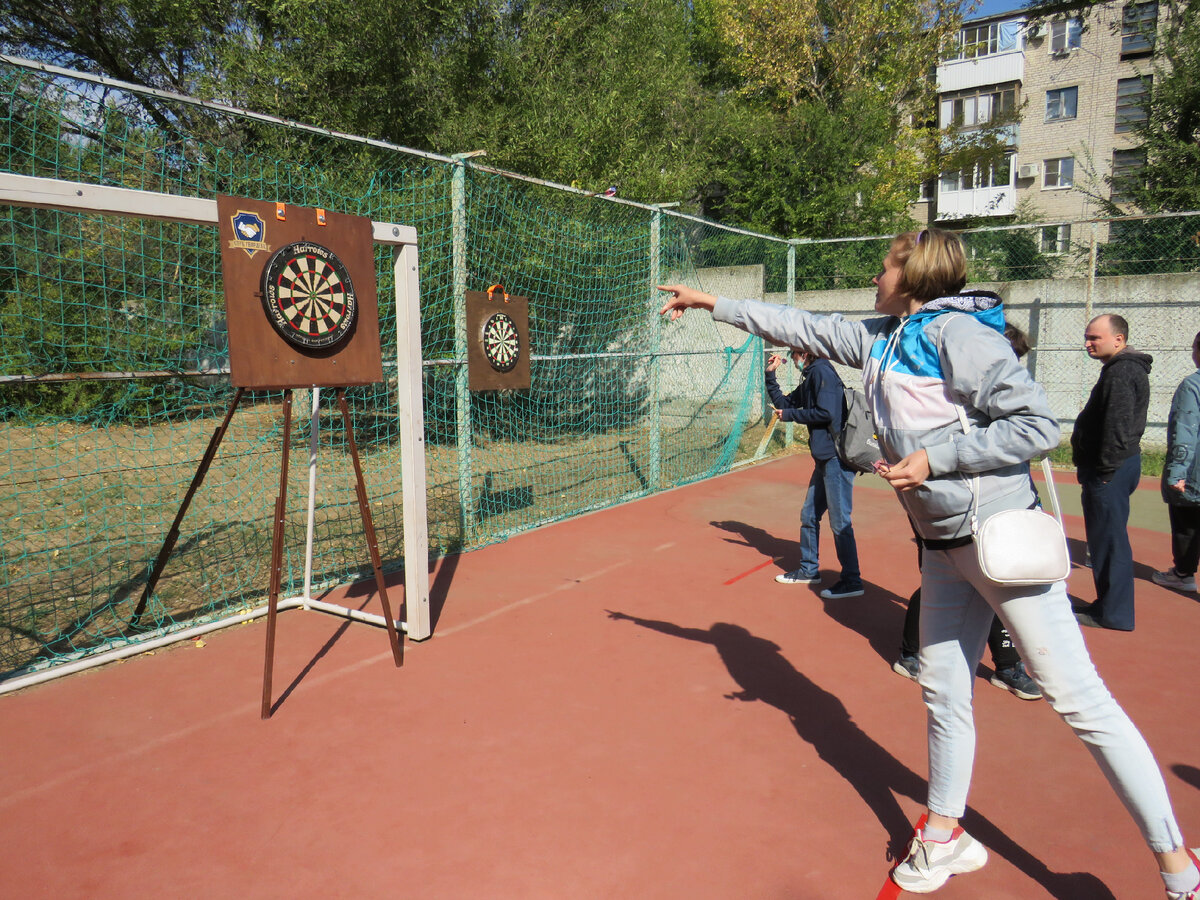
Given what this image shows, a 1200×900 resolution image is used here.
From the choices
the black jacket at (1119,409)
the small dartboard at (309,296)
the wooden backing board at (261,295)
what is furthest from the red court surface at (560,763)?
the small dartboard at (309,296)

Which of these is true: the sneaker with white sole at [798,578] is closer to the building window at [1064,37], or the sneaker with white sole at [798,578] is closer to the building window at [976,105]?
the building window at [976,105]

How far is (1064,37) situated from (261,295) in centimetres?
3644

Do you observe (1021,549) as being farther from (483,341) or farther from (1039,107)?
(1039,107)

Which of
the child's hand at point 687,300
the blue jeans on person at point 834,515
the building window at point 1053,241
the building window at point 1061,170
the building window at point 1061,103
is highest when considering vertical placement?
the building window at point 1061,103

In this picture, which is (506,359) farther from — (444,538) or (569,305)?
(569,305)

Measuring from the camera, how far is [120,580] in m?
5.46

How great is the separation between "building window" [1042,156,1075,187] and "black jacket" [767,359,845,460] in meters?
32.3

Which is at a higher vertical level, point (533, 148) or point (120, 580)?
point (533, 148)

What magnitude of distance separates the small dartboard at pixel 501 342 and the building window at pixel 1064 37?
33.4 m

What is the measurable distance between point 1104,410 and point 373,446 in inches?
304

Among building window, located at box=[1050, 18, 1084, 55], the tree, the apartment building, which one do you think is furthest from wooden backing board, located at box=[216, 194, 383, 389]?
building window, located at box=[1050, 18, 1084, 55]

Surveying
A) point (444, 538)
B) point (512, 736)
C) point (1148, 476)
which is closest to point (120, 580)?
point (444, 538)

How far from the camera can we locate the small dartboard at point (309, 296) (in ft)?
11.8

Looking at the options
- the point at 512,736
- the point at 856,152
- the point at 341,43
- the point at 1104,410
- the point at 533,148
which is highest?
the point at 856,152
